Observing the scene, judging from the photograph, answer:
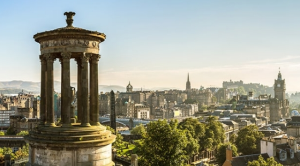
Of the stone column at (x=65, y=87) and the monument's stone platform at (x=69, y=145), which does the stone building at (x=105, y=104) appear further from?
the stone column at (x=65, y=87)

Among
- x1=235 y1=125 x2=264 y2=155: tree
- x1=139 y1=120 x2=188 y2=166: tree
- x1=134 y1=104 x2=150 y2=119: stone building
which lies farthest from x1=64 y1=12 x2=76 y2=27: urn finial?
x1=134 y1=104 x2=150 y2=119: stone building

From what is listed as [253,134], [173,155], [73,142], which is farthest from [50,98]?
[253,134]

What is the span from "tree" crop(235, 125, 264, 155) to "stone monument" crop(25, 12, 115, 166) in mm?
50269

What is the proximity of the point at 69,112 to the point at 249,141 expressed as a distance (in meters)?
52.3

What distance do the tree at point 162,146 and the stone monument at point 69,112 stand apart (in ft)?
50.1

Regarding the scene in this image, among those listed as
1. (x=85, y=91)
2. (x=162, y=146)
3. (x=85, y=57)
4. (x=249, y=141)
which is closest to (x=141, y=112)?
(x=249, y=141)

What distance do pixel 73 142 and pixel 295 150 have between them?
150 feet

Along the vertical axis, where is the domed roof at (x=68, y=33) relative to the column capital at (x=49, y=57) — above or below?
above

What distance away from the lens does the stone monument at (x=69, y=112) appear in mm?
15273

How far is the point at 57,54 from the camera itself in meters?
16.7

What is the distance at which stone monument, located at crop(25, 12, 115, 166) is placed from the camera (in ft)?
A: 50.1

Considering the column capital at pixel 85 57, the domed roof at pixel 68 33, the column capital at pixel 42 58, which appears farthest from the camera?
the column capital at pixel 42 58

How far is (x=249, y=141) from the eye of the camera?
61.7m

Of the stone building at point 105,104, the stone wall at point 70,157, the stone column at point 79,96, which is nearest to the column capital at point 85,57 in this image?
the stone column at point 79,96
